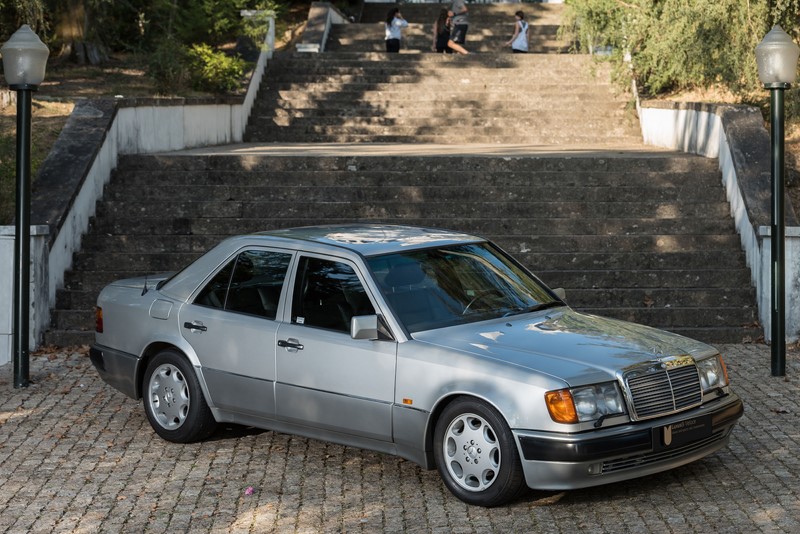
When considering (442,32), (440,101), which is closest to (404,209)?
(440,101)

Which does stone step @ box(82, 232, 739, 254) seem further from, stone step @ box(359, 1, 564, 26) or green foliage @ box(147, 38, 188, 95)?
stone step @ box(359, 1, 564, 26)

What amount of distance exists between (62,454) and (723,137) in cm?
981

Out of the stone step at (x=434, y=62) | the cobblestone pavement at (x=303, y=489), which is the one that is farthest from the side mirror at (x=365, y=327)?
the stone step at (x=434, y=62)

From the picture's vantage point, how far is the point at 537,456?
7098 millimetres

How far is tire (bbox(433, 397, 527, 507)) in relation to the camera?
7.20 meters

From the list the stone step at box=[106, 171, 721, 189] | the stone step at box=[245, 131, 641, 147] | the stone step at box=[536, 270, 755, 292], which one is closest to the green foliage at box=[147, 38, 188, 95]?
the stone step at box=[245, 131, 641, 147]

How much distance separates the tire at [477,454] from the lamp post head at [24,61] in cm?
585

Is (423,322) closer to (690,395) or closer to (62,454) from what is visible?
(690,395)

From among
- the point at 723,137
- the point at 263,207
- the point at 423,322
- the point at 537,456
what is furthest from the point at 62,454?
the point at 723,137

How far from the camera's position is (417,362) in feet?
25.1

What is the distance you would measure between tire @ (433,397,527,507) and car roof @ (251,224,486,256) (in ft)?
4.65

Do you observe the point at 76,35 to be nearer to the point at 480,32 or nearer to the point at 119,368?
the point at 480,32

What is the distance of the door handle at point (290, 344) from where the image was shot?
826 centimetres

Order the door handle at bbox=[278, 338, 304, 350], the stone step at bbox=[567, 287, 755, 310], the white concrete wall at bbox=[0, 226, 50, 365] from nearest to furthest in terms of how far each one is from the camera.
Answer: the door handle at bbox=[278, 338, 304, 350]
the white concrete wall at bbox=[0, 226, 50, 365]
the stone step at bbox=[567, 287, 755, 310]
